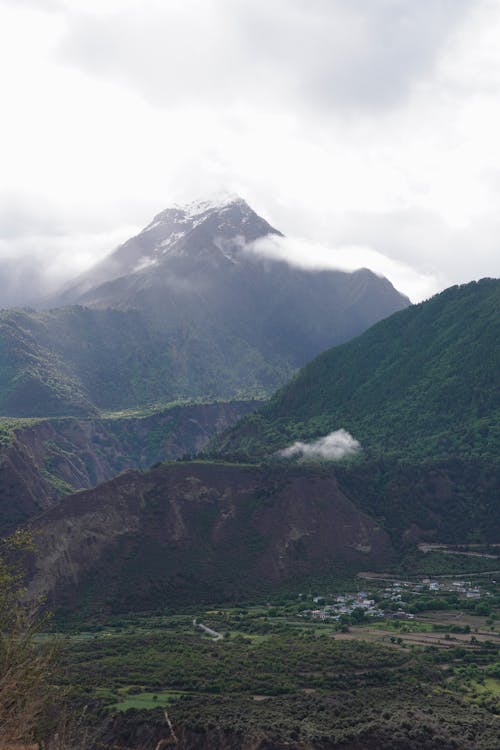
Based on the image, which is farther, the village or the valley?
the village

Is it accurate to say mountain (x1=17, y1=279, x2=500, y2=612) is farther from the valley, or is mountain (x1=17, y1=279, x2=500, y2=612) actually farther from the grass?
the grass

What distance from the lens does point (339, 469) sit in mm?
178000

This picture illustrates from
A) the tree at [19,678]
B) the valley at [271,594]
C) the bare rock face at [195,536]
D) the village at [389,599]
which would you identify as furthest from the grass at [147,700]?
the bare rock face at [195,536]

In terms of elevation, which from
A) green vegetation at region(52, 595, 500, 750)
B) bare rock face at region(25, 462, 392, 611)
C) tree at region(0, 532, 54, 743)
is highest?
tree at region(0, 532, 54, 743)

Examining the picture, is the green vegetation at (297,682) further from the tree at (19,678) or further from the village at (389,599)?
the tree at (19,678)

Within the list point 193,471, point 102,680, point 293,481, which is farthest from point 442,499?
point 102,680

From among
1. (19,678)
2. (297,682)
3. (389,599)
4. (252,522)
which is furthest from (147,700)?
(252,522)

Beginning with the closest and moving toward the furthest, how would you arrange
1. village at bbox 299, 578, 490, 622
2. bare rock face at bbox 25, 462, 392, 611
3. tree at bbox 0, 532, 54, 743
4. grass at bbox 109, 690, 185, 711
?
1. tree at bbox 0, 532, 54, 743
2. grass at bbox 109, 690, 185, 711
3. village at bbox 299, 578, 490, 622
4. bare rock face at bbox 25, 462, 392, 611

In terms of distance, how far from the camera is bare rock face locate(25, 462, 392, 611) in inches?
5202

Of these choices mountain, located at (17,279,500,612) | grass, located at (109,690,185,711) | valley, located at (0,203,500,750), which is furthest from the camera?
mountain, located at (17,279,500,612)

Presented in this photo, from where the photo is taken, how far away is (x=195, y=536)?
14612 centimetres

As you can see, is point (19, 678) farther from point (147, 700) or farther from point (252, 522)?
point (252, 522)

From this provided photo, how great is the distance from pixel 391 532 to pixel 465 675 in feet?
233

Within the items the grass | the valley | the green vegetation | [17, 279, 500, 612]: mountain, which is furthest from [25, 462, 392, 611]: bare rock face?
the grass
